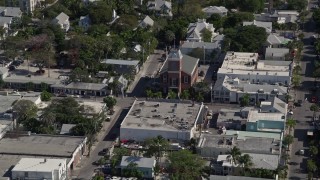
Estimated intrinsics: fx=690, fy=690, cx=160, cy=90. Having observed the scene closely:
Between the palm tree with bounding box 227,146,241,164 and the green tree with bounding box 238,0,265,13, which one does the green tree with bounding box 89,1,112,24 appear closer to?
the green tree with bounding box 238,0,265,13

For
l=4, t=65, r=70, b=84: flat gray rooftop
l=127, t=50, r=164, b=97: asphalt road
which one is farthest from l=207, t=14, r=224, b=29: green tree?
l=4, t=65, r=70, b=84: flat gray rooftop

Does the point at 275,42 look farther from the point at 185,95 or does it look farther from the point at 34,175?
the point at 34,175

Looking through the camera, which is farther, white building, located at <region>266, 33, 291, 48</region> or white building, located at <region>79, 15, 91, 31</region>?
white building, located at <region>79, 15, 91, 31</region>

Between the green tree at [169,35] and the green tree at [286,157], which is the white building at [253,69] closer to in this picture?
the green tree at [169,35]

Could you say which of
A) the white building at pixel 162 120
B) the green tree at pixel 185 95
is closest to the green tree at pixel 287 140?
the white building at pixel 162 120

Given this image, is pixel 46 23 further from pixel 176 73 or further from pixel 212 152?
pixel 212 152

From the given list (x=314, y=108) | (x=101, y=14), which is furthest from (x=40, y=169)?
(x=101, y=14)
